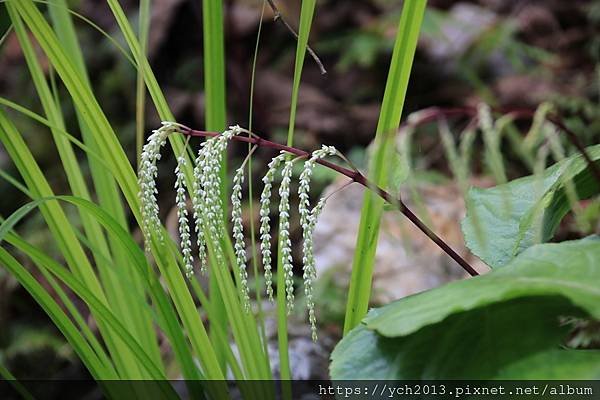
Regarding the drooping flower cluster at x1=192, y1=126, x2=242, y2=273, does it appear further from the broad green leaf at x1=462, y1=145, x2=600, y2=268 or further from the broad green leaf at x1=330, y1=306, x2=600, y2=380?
the broad green leaf at x1=462, y1=145, x2=600, y2=268

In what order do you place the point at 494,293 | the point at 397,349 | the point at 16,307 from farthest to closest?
the point at 16,307 < the point at 397,349 < the point at 494,293

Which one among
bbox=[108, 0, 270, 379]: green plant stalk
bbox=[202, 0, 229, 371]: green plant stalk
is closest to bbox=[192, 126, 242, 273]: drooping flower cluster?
bbox=[108, 0, 270, 379]: green plant stalk

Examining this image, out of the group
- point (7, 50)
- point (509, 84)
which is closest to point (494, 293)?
point (509, 84)

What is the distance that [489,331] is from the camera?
0.69 meters

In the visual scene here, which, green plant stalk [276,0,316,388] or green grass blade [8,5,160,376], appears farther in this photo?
green grass blade [8,5,160,376]

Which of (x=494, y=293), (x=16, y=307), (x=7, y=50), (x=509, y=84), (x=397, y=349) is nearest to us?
(x=494, y=293)

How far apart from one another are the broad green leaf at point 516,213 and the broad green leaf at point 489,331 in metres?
0.14

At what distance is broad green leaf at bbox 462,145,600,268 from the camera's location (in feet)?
2.81

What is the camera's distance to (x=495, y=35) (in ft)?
10.3

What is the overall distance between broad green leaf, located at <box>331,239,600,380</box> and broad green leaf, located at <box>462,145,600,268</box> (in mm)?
142

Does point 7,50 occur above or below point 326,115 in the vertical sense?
above

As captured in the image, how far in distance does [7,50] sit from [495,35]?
7.56 ft

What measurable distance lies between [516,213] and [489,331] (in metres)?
0.30

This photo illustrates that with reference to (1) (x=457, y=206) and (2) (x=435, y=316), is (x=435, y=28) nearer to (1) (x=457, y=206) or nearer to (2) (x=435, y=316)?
(1) (x=457, y=206)
